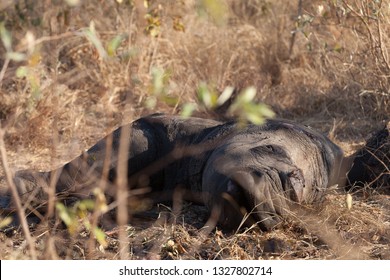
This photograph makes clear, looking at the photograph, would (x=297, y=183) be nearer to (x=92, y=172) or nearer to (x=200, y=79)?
(x=92, y=172)

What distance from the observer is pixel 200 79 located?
7738 millimetres

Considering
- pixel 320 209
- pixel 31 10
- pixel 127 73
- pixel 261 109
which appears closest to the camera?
pixel 261 109

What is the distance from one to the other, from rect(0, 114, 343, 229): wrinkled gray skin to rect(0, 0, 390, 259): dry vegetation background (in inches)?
6.4

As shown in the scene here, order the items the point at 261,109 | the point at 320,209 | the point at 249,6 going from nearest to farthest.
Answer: the point at 261,109 → the point at 320,209 → the point at 249,6

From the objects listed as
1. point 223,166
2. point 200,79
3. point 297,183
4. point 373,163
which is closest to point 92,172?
point 223,166

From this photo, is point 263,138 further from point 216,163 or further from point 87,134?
point 87,134

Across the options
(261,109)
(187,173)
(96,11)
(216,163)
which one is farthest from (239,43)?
(261,109)

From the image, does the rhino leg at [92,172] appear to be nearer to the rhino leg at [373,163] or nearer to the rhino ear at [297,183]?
the rhino ear at [297,183]

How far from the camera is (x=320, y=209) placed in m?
4.61

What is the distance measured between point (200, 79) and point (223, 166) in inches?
134

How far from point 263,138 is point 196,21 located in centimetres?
402

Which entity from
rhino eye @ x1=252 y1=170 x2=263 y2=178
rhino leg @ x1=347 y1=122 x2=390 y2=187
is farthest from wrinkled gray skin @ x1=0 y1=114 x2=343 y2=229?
rhino leg @ x1=347 y1=122 x2=390 y2=187

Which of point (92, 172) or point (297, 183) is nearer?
point (297, 183)

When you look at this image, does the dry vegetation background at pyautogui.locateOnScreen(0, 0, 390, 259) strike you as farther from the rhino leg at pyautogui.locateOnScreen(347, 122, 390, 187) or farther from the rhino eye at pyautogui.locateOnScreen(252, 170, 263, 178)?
the rhino eye at pyautogui.locateOnScreen(252, 170, 263, 178)
